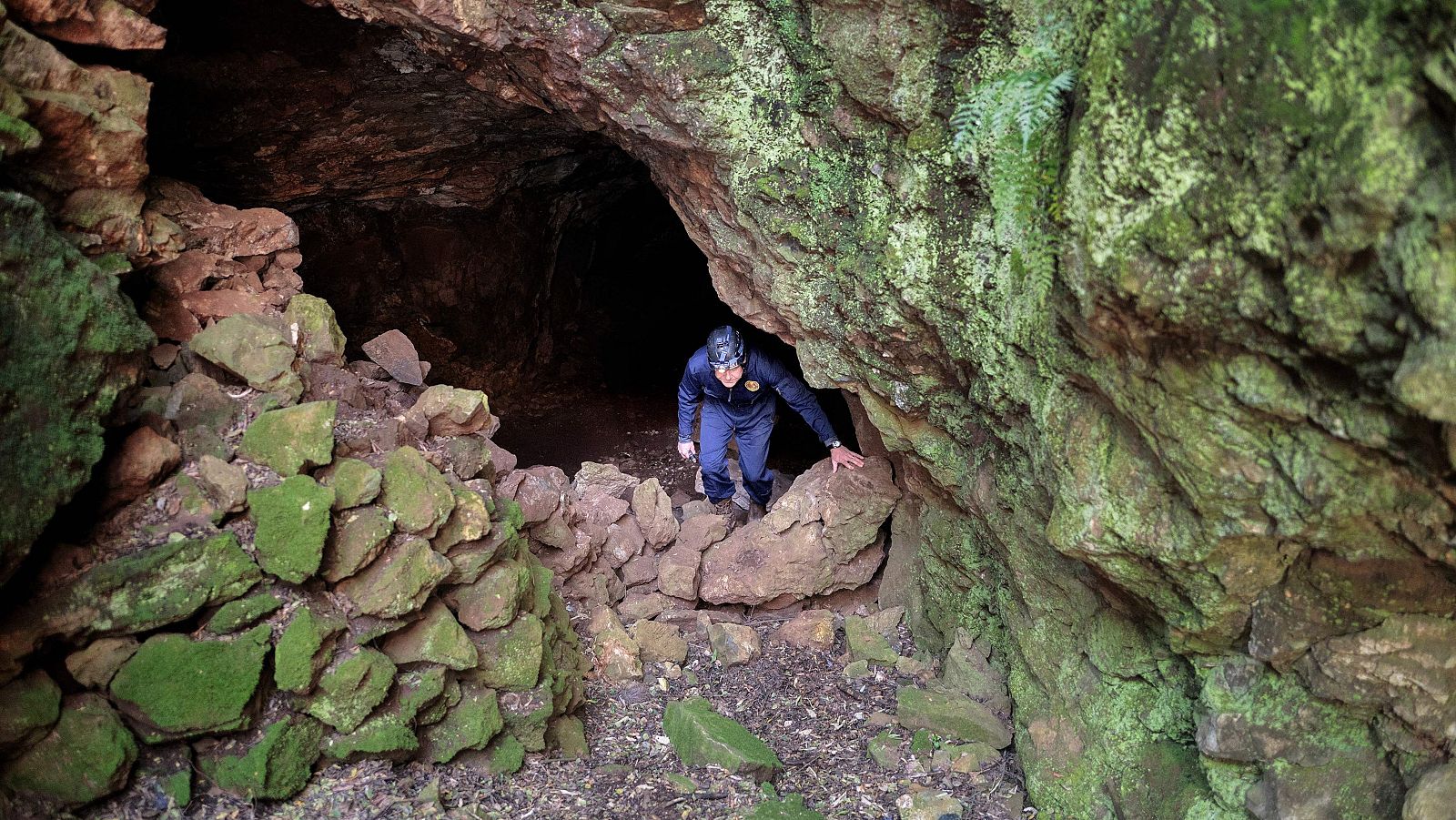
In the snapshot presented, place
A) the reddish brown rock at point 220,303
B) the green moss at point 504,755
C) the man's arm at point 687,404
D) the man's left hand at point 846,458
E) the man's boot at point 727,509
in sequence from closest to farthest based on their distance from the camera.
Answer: the green moss at point 504,755 → the reddish brown rock at point 220,303 → the man's left hand at point 846,458 → the man's arm at point 687,404 → the man's boot at point 727,509

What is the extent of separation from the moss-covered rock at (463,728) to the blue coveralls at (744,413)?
8.89 feet

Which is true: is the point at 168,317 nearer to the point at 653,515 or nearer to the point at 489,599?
the point at 489,599

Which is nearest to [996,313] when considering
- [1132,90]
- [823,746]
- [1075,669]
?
[1132,90]

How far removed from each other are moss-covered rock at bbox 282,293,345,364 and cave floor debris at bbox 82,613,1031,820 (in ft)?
7.15

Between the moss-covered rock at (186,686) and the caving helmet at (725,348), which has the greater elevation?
the caving helmet at (725,348)

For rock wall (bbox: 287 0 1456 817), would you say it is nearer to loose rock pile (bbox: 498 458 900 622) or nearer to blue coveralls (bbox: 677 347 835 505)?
loose rock pile (bbox: 498 458 900 622)

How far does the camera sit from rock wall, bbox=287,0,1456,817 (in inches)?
101

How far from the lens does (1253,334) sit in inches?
113

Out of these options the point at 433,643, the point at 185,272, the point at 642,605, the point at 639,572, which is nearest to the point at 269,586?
the point at 433,643

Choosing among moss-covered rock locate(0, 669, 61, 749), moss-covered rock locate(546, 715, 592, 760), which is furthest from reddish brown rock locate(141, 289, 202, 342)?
moss-covered rock locate(546, 715, 592, 760)

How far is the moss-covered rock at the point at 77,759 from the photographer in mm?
3598

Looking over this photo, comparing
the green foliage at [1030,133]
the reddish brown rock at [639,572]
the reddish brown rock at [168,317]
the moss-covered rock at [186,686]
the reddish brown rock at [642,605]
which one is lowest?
the reddish brown rock at [642,605]

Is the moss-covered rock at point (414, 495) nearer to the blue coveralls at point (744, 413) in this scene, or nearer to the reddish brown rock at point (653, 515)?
the reddish brown rock at point (653, 515)

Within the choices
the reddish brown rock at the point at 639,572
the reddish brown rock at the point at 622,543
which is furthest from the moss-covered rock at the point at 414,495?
the reddish brown rock at the point at 639,572
